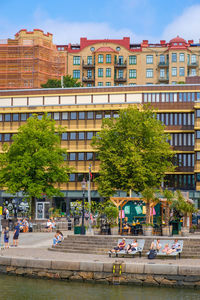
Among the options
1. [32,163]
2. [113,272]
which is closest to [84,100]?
[32,163]

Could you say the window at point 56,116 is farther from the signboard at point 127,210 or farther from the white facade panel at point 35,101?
the signboard at point 127,210

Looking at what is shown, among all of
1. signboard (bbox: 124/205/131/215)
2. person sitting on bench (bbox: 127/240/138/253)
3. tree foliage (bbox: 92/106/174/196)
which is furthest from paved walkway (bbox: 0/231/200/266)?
tree foliage (bbox: 92/106/174/196)

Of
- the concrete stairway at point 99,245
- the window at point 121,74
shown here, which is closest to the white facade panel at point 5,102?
the window at point 121,74

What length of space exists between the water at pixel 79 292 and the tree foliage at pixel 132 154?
3601 cm

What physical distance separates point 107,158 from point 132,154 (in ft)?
9.75

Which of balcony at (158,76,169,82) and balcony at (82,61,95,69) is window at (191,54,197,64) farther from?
balcony at (82,61,95,69)

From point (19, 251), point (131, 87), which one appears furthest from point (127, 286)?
Answer: point (131, 87)

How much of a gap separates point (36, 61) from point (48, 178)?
59.9 metres

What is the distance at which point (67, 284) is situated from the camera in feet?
107

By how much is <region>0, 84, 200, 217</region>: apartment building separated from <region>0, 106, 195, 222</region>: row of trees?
17800mm

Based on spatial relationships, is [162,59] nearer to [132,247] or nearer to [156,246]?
[132,247]

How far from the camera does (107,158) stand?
70.0 metres

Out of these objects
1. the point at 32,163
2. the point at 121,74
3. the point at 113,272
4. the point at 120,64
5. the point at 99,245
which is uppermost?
the point at 120,64

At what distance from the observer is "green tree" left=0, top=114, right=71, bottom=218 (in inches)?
2640
